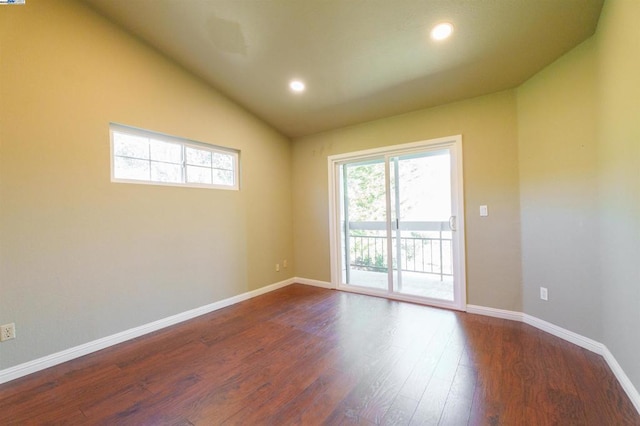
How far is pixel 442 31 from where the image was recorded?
2260mm

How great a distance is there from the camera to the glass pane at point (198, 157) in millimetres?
3297

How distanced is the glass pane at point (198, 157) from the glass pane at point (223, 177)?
0.16m

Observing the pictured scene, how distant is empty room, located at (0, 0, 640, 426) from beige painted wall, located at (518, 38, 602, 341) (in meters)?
0.02

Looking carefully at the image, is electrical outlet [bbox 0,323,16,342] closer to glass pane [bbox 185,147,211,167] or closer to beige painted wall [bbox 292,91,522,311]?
glass pane [bbox 185,147,211,167]

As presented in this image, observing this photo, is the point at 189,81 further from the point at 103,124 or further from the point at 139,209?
the point at 139,209

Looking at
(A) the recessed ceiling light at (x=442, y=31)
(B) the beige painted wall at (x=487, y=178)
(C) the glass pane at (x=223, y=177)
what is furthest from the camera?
(C) the glass pane at (x=223, y=177)

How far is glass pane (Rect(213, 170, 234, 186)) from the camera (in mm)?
3558

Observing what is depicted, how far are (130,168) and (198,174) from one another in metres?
0.74

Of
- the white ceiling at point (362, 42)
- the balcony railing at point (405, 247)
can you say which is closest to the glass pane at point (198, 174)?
the white ceiling at point (362, 42)

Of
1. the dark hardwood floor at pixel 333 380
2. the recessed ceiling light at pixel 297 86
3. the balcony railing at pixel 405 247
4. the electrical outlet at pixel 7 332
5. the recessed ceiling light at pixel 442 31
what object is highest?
the recessed ceiling light at pixel 297 86

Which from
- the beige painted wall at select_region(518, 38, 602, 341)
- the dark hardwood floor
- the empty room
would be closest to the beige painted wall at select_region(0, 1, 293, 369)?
the empty room

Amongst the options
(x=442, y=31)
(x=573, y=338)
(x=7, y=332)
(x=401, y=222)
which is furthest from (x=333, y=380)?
(x=442, y=31)

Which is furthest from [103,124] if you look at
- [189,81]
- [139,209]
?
[189,81]

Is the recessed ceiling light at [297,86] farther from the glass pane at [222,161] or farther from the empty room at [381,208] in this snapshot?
the glass pane at [222,161]
